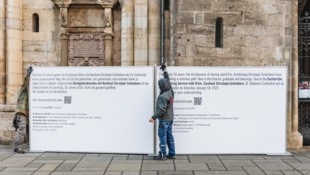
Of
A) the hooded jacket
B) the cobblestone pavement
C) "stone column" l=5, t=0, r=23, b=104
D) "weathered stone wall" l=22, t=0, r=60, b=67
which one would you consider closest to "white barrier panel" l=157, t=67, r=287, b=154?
the cobblestone pavement

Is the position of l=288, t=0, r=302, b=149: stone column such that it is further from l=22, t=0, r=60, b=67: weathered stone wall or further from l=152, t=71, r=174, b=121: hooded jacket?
l=22, t=0, r=60, b=67: weathered stone wall

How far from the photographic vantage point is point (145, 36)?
12141mm

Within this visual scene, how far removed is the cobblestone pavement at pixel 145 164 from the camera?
8281 millimetres

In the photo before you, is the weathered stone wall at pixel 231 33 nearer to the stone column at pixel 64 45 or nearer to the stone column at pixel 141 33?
the stone column at pixel 141 33

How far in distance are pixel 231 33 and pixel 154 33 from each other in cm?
215

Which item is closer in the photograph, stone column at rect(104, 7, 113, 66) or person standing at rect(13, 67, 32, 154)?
person standing at rect(13, 67, 32, 154)

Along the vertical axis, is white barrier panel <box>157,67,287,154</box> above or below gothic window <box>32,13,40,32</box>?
below

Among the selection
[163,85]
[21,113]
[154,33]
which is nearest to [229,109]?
[163,85]

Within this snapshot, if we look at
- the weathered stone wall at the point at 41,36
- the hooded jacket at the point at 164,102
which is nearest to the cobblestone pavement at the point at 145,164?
the hooded jacket at the point at 164,102

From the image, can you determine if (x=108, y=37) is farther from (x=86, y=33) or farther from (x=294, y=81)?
(x=294, y=81)

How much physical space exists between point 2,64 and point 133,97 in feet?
13.2

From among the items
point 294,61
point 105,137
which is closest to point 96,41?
point 105,137

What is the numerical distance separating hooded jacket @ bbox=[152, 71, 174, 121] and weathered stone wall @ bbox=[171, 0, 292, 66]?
5.53 ft

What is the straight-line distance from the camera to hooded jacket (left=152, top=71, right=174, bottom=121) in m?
9.22
